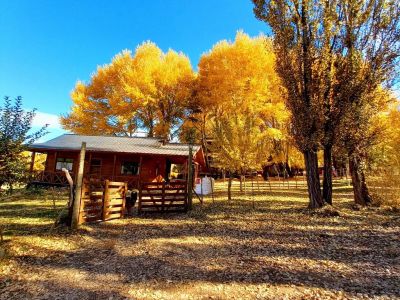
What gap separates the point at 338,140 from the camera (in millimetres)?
12305

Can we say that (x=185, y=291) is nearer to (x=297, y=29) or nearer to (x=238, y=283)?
(x=238, y=283)

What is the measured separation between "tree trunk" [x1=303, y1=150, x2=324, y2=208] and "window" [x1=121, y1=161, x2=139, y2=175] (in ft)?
47.7

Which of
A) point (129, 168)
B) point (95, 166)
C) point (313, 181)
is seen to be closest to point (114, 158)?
point (129, 168)

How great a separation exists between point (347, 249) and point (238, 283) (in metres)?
3.57

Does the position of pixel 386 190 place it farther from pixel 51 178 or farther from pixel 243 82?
pixel 51 178

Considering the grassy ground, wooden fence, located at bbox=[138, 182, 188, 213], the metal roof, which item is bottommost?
the grassy ground

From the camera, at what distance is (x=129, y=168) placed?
22766 millimetres

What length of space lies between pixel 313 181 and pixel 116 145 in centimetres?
1631

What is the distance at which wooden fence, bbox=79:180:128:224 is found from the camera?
9562mm

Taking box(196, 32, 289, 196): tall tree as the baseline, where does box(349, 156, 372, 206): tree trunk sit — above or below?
below

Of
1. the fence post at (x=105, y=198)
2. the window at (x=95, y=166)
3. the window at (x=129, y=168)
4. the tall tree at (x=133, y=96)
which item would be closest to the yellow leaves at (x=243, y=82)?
the tall tree at (x=133, y=96)

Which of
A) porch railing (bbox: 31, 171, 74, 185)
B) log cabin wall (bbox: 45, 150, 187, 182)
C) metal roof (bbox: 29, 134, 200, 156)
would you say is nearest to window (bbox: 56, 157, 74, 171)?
log cabin wall (bbox: 45, 150, 187, 182)

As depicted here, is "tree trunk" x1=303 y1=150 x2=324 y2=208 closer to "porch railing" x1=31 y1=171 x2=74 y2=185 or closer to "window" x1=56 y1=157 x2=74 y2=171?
"porch railing" x1=31 y1=171 x2=74 y2=185

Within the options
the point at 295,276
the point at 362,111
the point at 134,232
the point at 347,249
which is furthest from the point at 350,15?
the point at 134,232
